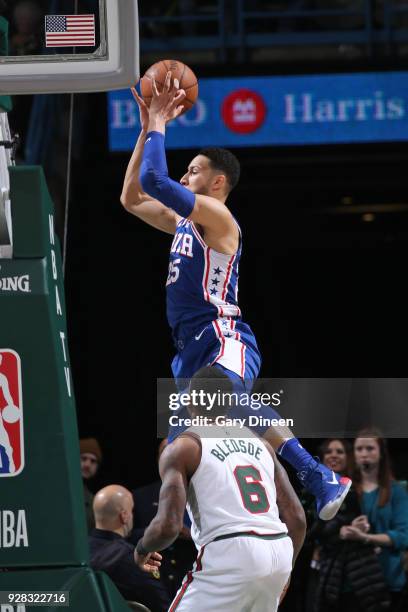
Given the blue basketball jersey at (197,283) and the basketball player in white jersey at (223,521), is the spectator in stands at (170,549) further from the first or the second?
the basketball player in white jersey at (223,521)

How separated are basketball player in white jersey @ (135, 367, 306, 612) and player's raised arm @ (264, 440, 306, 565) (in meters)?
0.22

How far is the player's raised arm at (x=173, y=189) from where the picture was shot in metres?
5.38

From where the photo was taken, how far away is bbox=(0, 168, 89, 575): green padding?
4.08 meters

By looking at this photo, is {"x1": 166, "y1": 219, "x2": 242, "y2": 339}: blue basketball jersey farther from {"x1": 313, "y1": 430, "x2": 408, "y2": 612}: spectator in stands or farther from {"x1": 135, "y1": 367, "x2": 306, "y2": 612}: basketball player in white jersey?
{"x1": 313, "y1": 430, "x2": 408, "y2": 612}: spectator in stands

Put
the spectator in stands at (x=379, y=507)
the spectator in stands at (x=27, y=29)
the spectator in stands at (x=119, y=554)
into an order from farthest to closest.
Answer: the spectator in stands at (x=379, y=507) < the spectator in stands at (x=119, y=554) < the spectator in stands at (x=27, y=29)

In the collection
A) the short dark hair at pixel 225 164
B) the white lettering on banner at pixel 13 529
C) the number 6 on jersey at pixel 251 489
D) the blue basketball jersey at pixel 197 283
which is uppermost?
the short dark hair at pixel 225 164

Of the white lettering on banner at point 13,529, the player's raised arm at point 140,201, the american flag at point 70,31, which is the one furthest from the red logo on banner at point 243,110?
the white lettering on banner at point 13,529

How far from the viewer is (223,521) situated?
5.19 meters

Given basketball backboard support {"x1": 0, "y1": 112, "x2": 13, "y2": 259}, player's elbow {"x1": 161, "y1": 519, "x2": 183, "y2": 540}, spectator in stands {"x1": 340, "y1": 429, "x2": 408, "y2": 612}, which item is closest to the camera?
basketball backboard support {"x1": 0, "y1": 112, "x2": 13, "y2": 259}

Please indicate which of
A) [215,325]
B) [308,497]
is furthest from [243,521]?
[308,497]

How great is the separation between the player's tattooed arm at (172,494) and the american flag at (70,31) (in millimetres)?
→ 1799

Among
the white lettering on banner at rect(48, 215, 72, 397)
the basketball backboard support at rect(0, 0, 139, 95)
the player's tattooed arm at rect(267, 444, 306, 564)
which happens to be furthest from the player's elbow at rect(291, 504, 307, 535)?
the basketball backboard support at rect(0, 0, 139, 95)

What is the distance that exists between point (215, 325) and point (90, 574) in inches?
72.9

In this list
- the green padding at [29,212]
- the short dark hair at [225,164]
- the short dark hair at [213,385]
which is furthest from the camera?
the short dark hair at [225,164]
